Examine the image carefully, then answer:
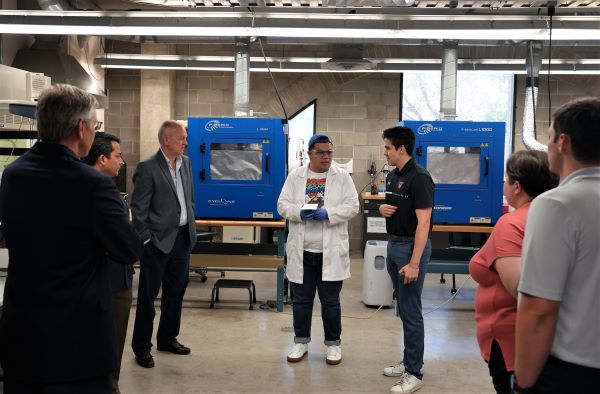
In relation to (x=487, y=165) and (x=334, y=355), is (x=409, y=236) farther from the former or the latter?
(x=487, y=165)

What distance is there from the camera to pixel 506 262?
1785 mm

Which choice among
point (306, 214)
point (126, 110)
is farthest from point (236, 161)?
point (126, 110)

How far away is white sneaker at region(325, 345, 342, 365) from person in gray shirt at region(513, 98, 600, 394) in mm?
2522

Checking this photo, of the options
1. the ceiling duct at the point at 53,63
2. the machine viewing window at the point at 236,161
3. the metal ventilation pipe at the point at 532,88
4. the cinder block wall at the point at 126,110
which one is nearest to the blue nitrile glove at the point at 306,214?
the machine viewing window at the point at 236,161

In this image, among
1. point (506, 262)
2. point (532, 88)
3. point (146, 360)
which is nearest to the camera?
point (506, 262)

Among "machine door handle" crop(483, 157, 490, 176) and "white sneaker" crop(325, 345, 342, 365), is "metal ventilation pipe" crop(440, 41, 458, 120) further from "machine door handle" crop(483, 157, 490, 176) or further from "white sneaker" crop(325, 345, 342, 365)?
"white sneaker" crop(325, 345, 342, 365)

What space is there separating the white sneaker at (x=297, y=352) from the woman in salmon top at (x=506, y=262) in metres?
1.97

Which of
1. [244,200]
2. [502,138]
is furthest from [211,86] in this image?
[502,138]

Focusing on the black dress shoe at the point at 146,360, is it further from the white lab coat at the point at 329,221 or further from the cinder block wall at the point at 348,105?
the cinder block wall at the point at 348,105

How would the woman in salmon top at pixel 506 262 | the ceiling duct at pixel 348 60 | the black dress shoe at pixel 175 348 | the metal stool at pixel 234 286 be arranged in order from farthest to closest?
the ceiling duct at pixel 348 60 < the metal stool at pixel 234 286 < the black dress shoe at pixel 175 348 < the woman in salmon top at pixel 506 262

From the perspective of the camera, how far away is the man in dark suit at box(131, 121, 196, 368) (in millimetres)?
3592

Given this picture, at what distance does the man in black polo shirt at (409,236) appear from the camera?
10.4ft

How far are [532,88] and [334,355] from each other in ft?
10.6

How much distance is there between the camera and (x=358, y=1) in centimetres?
421
